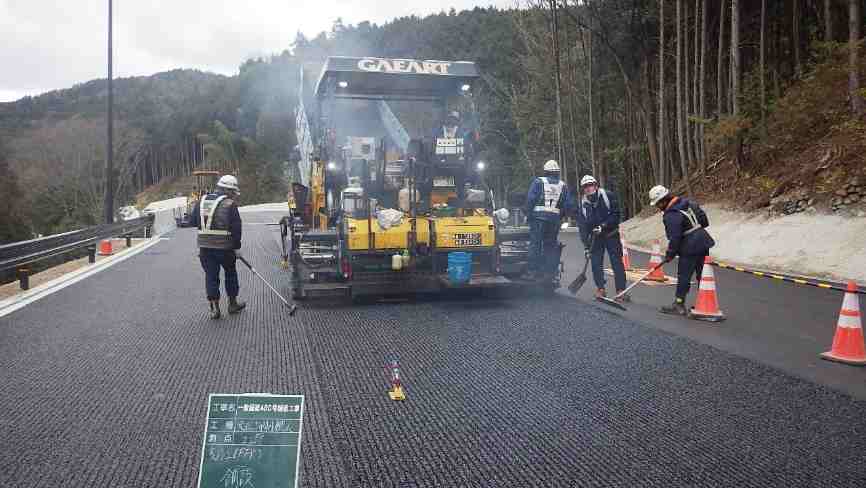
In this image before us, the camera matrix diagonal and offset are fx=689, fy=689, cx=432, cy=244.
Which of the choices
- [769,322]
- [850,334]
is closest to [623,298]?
[769,322]

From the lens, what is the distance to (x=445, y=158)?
9461mm

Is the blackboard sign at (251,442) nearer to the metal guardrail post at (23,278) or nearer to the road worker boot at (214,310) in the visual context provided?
the road worker boot at (214,310)

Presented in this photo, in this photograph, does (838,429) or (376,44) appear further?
(376,44)

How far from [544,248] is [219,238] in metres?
4.09

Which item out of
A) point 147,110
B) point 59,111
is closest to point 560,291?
point 59,111

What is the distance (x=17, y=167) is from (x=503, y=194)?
3514 centimetres

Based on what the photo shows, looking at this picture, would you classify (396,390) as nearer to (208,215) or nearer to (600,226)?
(208,215)

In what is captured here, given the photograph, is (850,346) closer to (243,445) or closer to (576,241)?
(243,445)

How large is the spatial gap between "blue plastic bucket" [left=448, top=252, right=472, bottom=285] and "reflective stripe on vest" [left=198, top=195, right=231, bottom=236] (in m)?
2.66

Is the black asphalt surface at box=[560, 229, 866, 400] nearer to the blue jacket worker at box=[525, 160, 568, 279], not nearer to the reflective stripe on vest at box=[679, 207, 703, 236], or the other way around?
the blue jacket worker at box=[525, 160, 568, 279]

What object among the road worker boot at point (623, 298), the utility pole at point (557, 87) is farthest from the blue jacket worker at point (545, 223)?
the utility pole at point (557, 87)

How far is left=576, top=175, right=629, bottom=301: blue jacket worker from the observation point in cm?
875

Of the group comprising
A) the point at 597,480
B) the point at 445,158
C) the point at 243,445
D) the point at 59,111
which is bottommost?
the point at 597,480

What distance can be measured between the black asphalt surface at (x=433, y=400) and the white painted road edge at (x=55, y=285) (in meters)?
0.64
